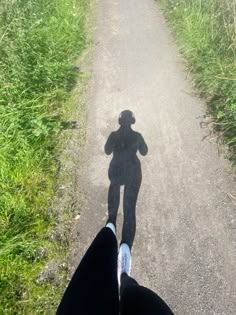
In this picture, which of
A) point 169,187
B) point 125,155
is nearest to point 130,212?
point 169,187

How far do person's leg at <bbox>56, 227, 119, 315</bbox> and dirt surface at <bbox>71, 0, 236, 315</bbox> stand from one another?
0.93m

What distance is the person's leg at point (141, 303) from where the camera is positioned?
5.92 feet

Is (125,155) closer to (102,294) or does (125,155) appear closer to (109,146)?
(109,146)

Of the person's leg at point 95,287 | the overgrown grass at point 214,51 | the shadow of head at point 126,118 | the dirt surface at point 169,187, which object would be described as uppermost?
the person's leg at point 95,287

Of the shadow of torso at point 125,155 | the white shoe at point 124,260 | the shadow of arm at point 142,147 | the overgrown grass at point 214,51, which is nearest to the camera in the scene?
the white shoe at point 124,260

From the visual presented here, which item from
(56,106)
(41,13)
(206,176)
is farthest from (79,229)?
(41,13)

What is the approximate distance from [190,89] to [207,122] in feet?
2.97

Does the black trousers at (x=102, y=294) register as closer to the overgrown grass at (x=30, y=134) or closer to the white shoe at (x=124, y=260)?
the white shoe at (x=124, y=260)

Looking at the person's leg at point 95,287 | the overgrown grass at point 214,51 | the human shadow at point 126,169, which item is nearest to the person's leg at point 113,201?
the human shadow at point 126,169

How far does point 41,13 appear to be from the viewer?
609 centimetres

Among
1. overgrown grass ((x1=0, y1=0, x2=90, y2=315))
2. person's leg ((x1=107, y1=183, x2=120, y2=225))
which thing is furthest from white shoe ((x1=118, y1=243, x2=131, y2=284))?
overgrown grass ((x1=0, y1=0, x2=90, y2=315))

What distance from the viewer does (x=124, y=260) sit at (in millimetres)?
2926

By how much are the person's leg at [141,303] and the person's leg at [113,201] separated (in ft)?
4.16

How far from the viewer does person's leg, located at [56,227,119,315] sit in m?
1.78
